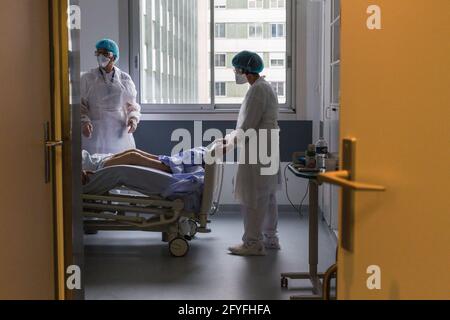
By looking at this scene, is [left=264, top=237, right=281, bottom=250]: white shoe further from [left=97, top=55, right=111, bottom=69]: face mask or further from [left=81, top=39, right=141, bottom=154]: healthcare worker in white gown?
[left=97, top=55, right=111, bottom=69]: face mask

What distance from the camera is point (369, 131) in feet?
5.55

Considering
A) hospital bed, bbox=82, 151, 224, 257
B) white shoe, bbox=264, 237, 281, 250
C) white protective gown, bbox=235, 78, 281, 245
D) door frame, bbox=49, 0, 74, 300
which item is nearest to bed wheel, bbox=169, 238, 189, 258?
hospital bed, bbox=82, 151, 224, 257

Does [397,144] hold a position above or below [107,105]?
below

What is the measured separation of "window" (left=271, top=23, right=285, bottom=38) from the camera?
6613mm

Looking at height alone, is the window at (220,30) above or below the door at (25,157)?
above

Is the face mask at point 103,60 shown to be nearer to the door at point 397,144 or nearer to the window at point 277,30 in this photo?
the window at point 277,30

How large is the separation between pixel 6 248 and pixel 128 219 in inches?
110

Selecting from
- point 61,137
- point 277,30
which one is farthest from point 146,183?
point 277,30

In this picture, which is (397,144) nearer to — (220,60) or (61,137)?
(61,137)

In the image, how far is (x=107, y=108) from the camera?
5.61m

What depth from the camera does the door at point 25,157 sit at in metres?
2.00

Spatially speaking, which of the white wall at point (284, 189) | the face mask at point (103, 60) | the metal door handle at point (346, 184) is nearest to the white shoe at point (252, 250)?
the white wall at point (284, 189)

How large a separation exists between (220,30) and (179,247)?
9.03ft
